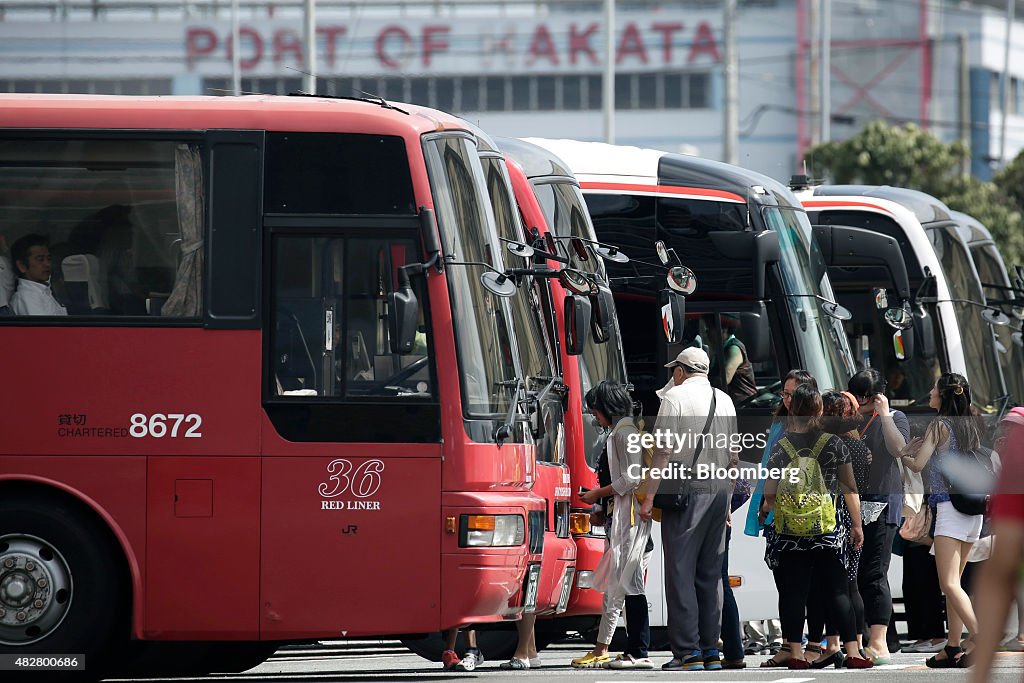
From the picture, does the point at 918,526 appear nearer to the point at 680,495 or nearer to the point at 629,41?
the point at 680,495

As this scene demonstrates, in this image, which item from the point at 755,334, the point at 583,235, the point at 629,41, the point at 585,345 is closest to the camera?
the point at 585,345

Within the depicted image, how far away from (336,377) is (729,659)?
3.58m

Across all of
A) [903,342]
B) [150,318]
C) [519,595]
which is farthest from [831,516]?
[903,342]

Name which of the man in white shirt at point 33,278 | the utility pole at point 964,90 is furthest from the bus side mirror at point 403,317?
the utility pole at point 964,90

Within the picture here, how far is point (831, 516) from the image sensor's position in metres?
11.2

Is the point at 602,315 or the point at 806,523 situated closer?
the point at 806,523

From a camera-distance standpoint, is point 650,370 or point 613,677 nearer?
point 613,677

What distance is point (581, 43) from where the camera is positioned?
75.2 meters

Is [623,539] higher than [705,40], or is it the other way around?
[705,40]

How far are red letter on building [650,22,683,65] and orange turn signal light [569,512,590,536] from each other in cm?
6456

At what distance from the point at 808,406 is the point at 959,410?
107cm

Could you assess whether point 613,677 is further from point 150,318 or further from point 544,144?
point 544,144

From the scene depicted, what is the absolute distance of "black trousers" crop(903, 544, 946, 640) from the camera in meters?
13.1

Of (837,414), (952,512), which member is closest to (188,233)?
(837,414)
